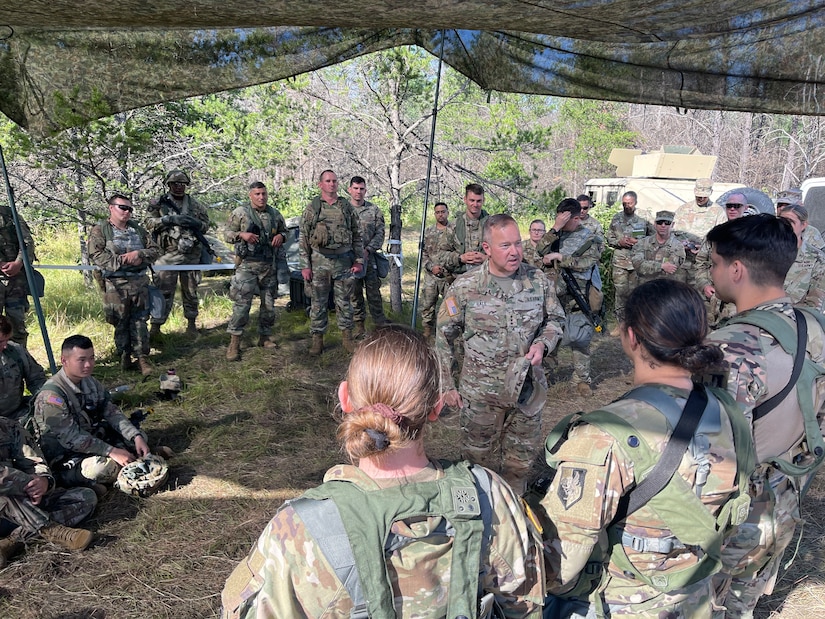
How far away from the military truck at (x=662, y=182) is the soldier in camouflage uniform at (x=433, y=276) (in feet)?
20.7

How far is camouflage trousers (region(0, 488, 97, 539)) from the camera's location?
3.36m

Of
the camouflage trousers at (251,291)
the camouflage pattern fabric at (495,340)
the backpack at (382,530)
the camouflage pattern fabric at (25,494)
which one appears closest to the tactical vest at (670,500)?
the backpack at (382,530)

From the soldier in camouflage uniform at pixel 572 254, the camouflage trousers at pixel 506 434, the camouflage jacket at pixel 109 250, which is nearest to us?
the camouflage trousers at pixel 506 434

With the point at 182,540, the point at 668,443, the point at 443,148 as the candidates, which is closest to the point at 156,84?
the point at 182,540

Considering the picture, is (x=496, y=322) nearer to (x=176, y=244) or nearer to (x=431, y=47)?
(x=431, y=47)

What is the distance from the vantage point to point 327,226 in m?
7.00

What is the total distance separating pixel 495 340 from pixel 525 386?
362mm

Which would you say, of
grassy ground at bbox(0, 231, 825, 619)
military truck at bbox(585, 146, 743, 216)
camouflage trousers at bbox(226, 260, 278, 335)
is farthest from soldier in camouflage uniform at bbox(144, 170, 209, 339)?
military truck at bbox(585, 146, 743, 216)

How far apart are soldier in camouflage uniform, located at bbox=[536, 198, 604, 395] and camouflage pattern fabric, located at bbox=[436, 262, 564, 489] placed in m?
3.06

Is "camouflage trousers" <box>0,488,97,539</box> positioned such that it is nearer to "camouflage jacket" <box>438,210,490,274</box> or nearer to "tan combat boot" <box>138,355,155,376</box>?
"tan combat boot" <box>138,355,155,376</box>

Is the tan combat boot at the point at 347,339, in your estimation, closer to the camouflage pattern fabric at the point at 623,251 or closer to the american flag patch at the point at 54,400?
the american flag patch at the point at 54,400

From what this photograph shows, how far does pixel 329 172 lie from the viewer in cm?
687

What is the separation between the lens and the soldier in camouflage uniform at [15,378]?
407cm

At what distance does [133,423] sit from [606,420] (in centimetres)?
423
